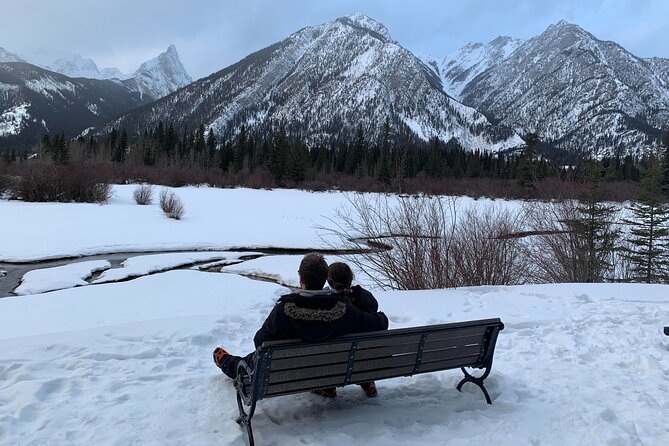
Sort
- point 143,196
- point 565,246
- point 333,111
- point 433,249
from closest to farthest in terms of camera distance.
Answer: point 433,249
point 565,246
point 143,196
point 333,111

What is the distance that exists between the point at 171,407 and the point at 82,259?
1365 centimetres

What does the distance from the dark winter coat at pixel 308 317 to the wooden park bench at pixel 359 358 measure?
0.11m

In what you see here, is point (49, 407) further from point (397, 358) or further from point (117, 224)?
point (117, 224)

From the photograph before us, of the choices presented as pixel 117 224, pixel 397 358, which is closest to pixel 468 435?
pixel 397 358

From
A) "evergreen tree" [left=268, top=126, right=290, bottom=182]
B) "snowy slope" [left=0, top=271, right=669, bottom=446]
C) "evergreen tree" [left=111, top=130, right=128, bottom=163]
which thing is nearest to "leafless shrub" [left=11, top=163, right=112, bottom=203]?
"snowy slope" [left=0, top=271, right=669, bottom=446]

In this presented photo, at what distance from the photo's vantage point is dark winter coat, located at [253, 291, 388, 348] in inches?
132

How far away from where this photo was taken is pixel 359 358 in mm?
3510

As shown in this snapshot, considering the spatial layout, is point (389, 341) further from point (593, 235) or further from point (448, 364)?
point (593, 235)

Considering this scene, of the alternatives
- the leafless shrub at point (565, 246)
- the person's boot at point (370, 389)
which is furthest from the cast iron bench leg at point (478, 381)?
the leafless shrub at point (565, 246)

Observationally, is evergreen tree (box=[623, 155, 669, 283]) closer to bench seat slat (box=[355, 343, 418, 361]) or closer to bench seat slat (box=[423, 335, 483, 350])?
bench seat slat (box=[423, 335, 483, 350])

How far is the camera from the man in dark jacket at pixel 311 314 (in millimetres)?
3348

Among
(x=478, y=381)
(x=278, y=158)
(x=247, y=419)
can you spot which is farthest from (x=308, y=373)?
(x=278, y=158)

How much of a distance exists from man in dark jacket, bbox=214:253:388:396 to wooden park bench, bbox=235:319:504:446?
0.41ft

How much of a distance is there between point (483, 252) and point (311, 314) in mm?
7721
